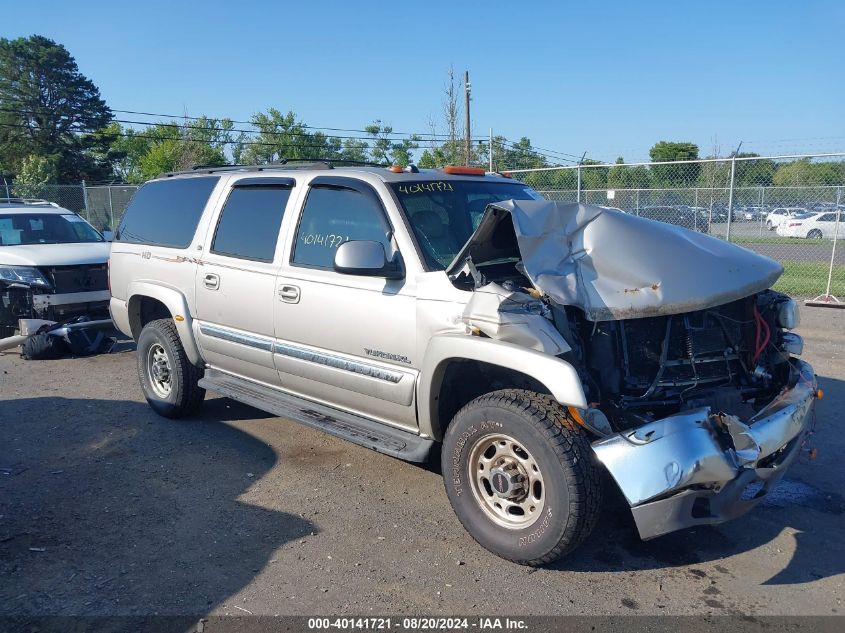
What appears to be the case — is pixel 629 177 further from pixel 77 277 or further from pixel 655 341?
pixel 655 341

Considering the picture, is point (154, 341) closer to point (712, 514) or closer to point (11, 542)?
point (11, 542)

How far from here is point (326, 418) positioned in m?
4.60

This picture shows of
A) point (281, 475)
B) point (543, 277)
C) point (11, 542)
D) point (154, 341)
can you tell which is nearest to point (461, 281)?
point (543, 277)

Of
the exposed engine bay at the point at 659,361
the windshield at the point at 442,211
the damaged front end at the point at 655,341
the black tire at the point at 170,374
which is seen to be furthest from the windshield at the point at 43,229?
the exposed engine bay at the point at 659,361

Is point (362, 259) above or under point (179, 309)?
above

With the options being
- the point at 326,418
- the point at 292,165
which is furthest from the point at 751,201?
the point at 326,418

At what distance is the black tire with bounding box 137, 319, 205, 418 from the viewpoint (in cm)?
576

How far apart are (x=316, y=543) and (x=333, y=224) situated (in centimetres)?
202

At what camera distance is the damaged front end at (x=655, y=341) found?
307 centimetres

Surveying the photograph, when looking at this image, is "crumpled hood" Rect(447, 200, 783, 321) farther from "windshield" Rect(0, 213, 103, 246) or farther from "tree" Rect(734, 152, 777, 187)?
"tree" Rect(734, 152, 777, 187)

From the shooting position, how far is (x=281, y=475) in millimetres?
4793

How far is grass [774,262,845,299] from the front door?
343 inches

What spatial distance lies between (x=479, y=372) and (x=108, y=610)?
88.1 inches

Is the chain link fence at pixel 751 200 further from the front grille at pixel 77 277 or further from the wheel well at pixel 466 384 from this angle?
the wheel well at pixel 466 384
